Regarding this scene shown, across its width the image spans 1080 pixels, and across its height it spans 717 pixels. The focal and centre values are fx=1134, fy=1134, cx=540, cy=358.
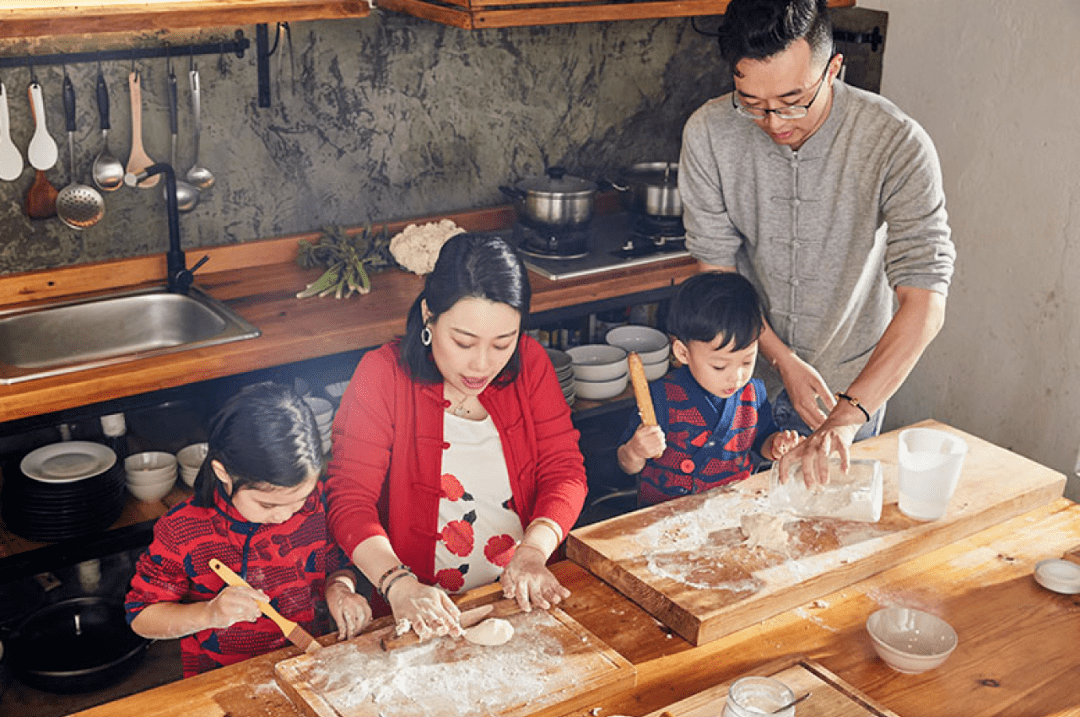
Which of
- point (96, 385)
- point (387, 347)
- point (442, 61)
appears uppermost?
point (442, 61)

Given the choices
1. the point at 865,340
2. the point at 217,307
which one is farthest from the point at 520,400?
the point at 217,307

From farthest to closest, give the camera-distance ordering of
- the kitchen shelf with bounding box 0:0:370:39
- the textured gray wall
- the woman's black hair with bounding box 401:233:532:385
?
the textured gray wall < the kitchen shelf with bounding box 0:0:370:39 < the woman's black hair with bounding box 401:233:532:385

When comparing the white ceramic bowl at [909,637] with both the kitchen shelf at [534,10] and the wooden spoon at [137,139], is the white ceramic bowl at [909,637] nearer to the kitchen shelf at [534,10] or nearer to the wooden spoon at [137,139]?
the kitchen shelf at [534,10]

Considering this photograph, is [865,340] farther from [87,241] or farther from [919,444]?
[87,241]

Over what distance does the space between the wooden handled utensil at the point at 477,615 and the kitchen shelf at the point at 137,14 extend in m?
1.71

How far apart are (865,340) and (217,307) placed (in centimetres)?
172

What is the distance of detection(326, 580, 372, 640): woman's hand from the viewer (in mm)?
1736

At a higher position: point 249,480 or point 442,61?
point 442,61

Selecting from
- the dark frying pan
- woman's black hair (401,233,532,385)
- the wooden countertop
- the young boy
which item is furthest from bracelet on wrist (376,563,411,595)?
the dark frying pan

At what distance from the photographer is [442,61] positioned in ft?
11.8

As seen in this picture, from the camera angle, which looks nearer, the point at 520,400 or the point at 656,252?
the point at 520,400

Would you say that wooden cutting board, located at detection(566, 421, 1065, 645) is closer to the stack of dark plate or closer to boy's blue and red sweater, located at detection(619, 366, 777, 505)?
boy's blue and red sweater, located at detection(619, 366, 777, 505)

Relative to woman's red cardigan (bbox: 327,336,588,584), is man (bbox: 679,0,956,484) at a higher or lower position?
higher

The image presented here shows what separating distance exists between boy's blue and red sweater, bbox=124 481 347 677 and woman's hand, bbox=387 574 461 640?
26 centimetres
